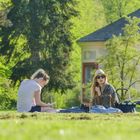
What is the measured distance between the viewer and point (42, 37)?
3828 centimetres

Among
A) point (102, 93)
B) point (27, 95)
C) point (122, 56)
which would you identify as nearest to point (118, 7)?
point (122, 56)

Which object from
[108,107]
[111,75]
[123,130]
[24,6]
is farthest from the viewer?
[24,6]

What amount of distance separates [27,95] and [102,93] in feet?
6.08

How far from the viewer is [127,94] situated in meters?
31.6

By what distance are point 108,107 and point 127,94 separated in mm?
17178

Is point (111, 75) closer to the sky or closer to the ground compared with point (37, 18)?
closer to the ground

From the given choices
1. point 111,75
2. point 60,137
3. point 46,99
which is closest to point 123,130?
point 60,137

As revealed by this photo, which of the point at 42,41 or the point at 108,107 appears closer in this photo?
the point at 108,107

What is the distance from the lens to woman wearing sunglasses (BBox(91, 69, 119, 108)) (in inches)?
581

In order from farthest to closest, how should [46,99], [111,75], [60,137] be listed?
[46,99]
[111,75]
[60,137]

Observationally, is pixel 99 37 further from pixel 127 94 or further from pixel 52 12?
pixel 127 94

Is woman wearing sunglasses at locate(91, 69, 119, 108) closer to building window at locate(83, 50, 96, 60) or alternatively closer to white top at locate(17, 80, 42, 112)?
white top at locate(17, 80, 42, 112)

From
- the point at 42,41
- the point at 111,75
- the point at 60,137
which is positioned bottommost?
the point at 60,137

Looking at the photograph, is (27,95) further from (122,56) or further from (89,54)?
(89,54)
